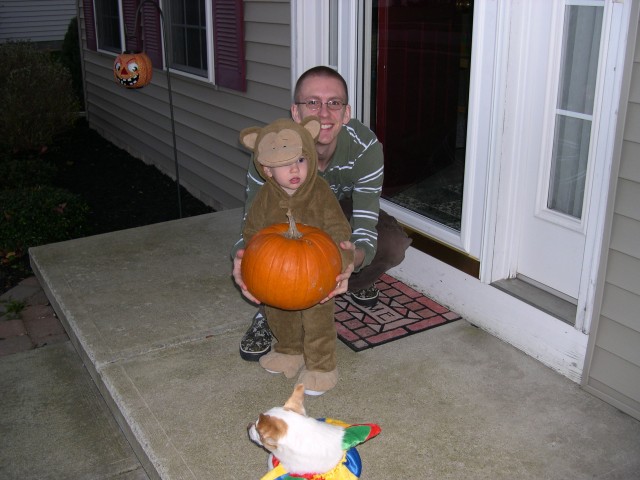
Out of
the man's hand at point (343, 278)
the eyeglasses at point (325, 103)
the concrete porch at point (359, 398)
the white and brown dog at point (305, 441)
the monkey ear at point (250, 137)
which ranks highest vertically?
the eyeglasses at point (325, 103)

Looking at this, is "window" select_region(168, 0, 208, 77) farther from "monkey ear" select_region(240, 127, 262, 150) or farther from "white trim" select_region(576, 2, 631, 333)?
"white trim" select_region(576, 2, 631, 333)

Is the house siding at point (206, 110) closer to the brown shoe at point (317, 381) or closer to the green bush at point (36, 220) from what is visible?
the green bush at point (36, 220)

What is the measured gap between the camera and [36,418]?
11.1 ft

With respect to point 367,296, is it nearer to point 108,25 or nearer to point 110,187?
point 110,187

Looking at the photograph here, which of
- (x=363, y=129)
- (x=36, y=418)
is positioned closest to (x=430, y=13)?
(x=363, y=129)

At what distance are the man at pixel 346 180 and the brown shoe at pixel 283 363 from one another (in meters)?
0.11

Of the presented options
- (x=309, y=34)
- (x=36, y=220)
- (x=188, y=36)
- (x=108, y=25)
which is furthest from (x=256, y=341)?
(x=108, y=25)

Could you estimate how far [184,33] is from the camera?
7336 millimetres

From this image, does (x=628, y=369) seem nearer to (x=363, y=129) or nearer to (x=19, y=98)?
(x=363, y=129)

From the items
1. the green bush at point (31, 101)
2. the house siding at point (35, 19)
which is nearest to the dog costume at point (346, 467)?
the green bush at point (31, 101)

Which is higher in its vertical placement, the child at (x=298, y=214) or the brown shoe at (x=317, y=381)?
the child at (x=298, y=214)

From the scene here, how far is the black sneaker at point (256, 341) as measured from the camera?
3283 mm

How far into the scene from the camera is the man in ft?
9.87

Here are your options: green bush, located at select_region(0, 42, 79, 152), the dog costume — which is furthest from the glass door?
green bush, located at select_region(0, 42, 79, 152)
